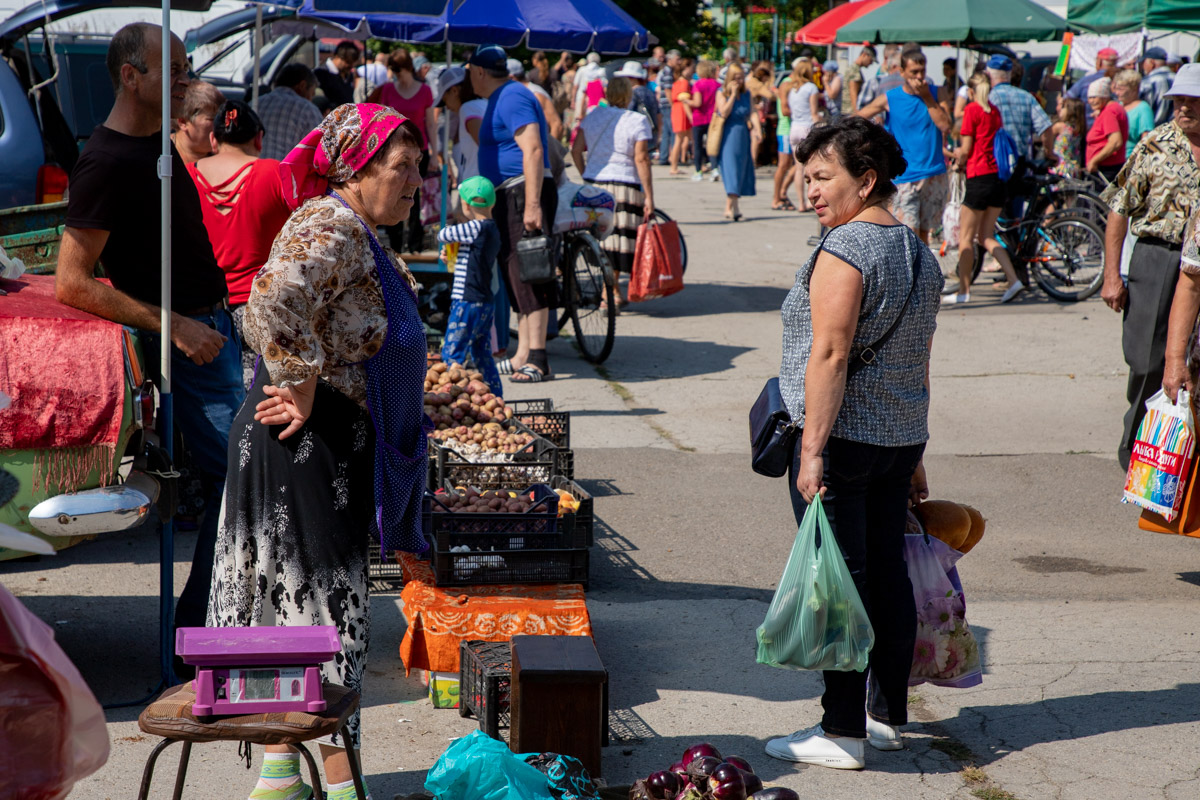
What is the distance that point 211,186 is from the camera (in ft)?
16.4

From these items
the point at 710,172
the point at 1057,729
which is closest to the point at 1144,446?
the point at 1057,729

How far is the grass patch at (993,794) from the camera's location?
3598 mm

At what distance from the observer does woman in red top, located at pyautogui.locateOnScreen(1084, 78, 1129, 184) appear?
43.3 ft

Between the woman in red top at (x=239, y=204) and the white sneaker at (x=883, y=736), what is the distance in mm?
2687

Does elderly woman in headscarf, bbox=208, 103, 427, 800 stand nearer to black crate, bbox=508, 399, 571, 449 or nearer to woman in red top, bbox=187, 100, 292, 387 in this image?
woman in red top, bbox=187, 100, 292, 387

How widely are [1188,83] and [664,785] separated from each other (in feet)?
12.7

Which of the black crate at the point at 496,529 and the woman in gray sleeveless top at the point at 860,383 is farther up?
the woman in gray sleeveless top at the point at 860,383

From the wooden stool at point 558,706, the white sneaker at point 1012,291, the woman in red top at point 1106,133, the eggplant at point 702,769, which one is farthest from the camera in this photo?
the woman in red top at point 1106,133

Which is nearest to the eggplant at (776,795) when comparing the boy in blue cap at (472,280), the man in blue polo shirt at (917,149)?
the boy in blue cap at (472,280)

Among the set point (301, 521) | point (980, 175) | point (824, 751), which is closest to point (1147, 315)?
point (824, 751)

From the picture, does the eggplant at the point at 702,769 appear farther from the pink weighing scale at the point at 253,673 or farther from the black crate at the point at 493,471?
the black crate at the point at 493,471

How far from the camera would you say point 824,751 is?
12.3 ft

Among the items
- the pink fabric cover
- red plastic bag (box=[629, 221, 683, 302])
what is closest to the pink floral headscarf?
the pink fabric cover

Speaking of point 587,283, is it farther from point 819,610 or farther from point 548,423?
point 819,610
